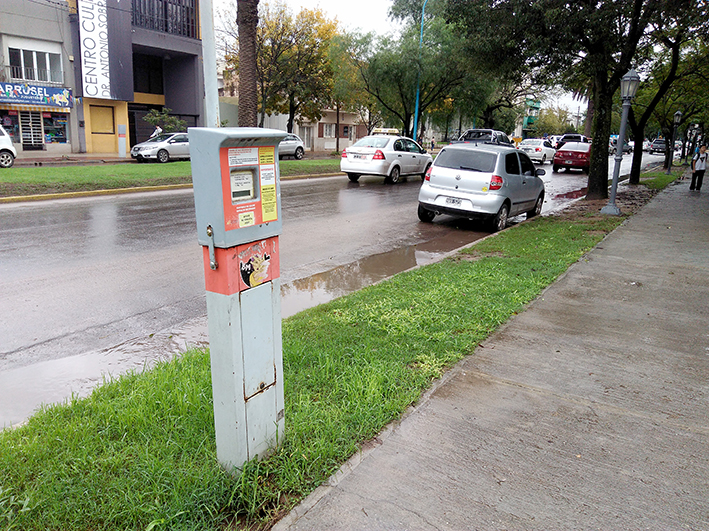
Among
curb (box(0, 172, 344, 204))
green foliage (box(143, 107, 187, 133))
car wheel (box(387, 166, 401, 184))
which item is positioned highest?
green foliage (box(143, 107, 187, 133))

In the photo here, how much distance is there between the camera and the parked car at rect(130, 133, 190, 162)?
23.9 meters

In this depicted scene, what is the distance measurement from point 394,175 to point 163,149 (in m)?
10.8

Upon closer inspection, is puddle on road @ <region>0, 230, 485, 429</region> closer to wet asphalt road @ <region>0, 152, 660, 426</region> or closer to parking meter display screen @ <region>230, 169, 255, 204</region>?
wet asphalt road @ <region>0, 152, 660, 426</region>

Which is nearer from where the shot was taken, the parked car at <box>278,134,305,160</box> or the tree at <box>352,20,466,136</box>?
the tree at <box>352,20,466,136</box>

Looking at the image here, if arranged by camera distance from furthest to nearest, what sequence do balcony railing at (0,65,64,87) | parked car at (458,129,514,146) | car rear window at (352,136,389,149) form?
parked car at (458,129,514,146) < balcony railing at (0,65,64,87) < car rear window at (352,136,389,149)

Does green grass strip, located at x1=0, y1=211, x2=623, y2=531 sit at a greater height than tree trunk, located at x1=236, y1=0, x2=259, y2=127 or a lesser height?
lesser

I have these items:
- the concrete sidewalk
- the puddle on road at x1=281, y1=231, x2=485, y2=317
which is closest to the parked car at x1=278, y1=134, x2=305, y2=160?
the puddle on road at x1=281, y1=231, x2=485, y2=317

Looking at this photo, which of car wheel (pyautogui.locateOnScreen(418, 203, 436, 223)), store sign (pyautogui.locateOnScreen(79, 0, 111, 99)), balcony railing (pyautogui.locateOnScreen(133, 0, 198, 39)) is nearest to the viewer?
car wheel (pyautogui.locateOnScreen(418, 203, 436, 223))

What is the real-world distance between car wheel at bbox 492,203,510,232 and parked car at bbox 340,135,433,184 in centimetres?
823

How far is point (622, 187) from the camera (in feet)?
67.3

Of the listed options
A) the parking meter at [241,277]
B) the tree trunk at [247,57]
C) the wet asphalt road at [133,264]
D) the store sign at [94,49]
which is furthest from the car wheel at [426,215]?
the store sign at [94,49]

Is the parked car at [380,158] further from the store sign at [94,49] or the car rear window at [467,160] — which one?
the store sign at [94,49]

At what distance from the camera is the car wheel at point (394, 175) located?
1953cm

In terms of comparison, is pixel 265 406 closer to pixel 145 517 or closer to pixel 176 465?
pixel 176 465
